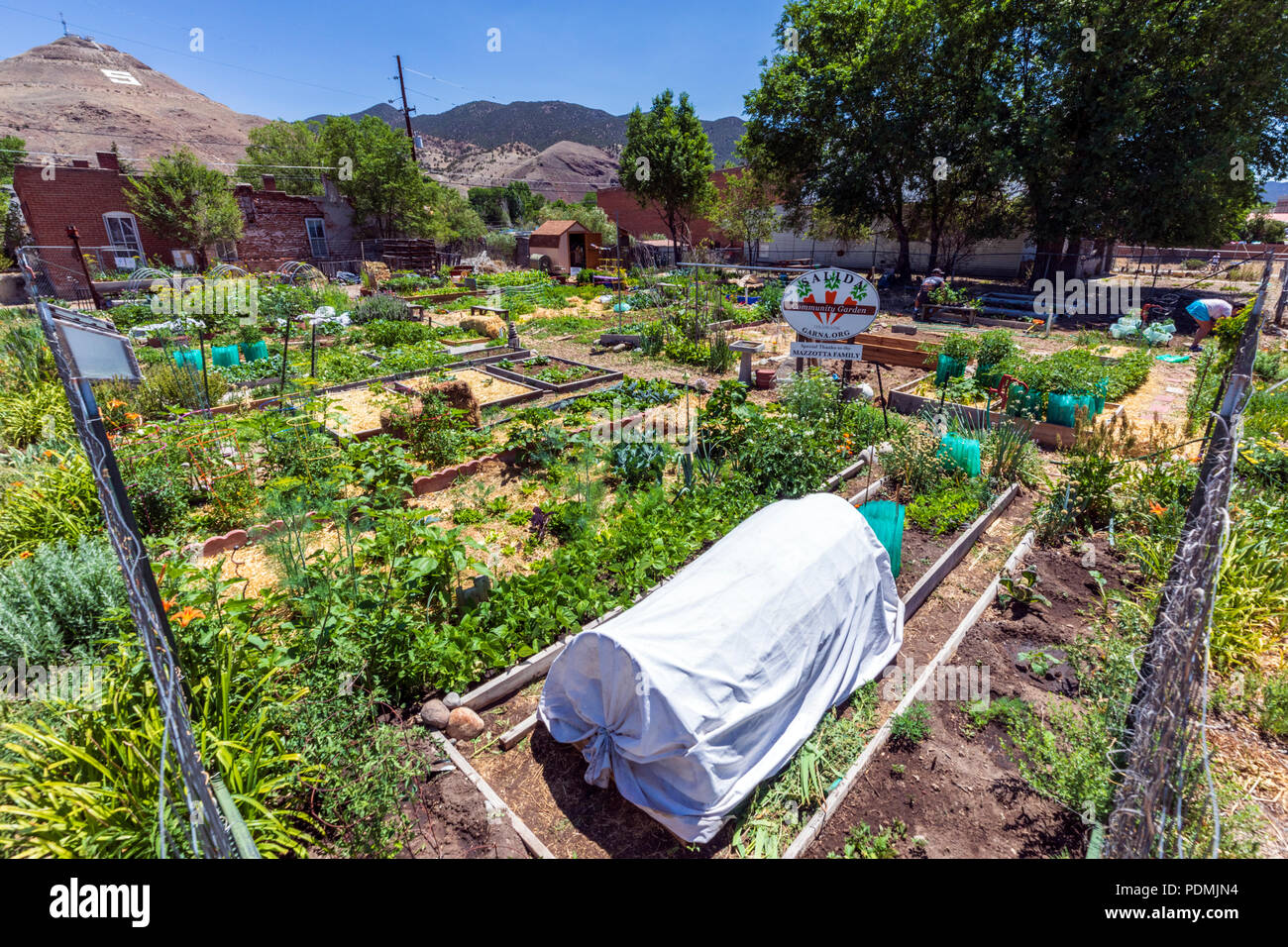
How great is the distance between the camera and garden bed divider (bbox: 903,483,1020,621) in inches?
176

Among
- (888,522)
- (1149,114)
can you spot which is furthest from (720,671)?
(1149,114)

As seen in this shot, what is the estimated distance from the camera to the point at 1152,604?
12.8 ft

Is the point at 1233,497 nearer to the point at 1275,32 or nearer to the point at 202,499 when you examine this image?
the point at 202,499

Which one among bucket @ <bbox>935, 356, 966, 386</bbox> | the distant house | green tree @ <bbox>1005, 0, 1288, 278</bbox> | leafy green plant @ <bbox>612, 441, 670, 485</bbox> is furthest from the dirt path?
the distant house

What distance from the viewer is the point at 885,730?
334cm

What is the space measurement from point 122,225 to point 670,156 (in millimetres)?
25368

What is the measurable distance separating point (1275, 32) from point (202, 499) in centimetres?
2696

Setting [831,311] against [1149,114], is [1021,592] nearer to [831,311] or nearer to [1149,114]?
[831,311]

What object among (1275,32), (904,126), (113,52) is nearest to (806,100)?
(904,126)

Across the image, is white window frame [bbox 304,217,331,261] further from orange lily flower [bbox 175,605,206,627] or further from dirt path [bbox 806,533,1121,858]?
dirt path [bbox 806,533,1121,858]
